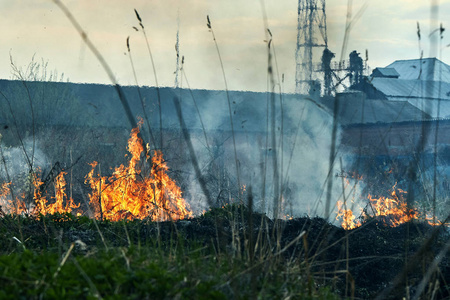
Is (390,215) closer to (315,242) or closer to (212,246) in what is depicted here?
(315,242)

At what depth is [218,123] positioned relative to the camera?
2672 cm

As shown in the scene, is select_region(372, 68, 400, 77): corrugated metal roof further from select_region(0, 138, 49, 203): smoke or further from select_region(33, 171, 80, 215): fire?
select_region(33, 171, 80, 215): fire

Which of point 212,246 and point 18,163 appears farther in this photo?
point 18,163

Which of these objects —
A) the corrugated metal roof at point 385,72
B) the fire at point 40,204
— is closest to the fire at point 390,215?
Answer: the fire at point 40,204

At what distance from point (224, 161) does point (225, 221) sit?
17.2 metres

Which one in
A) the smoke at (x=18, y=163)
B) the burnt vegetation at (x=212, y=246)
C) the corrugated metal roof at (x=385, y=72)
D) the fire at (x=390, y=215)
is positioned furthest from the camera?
the corrugated metal roof at (x=385, y=72)

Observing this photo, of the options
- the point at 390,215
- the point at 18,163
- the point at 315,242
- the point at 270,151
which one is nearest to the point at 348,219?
the point at 390,215

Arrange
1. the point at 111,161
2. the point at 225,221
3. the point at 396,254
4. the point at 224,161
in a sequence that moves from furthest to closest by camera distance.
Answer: the point at 224,161 < the point at 111,161 < the point at 225,221 < the point at 396,254

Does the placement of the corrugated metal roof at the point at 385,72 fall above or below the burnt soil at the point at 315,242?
above

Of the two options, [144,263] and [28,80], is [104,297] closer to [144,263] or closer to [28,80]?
[144,263]

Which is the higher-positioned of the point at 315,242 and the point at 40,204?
the point at 315,242

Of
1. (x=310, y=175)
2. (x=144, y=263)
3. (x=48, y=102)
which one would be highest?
(x=48, y=102)

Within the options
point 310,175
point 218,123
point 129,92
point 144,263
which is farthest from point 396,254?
point 129,92

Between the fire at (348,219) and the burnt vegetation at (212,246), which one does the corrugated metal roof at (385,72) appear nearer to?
the burnt vegetation at (212,246)
